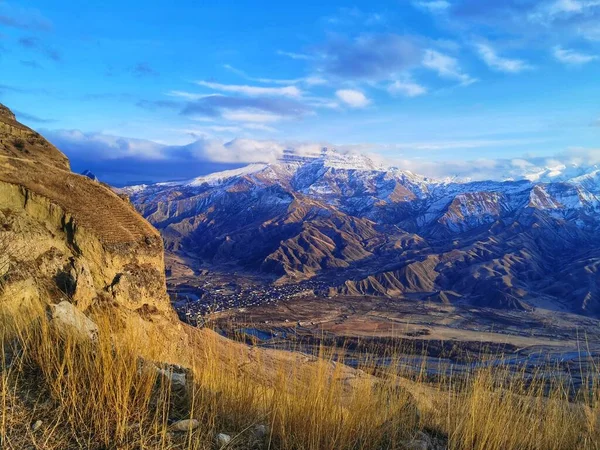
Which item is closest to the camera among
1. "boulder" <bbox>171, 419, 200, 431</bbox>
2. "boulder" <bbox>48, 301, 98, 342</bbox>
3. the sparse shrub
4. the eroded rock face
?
"boulder" <bbox>171, 419, 200, 431</bbox>

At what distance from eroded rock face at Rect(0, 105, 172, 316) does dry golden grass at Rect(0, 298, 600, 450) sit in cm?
784

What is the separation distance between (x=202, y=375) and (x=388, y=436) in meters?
2.11

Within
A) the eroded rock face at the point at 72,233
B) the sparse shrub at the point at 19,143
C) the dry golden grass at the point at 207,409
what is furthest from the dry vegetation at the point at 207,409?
the sparse shrub at the point at 19,143

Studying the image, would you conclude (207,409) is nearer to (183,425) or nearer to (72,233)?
(183,425)

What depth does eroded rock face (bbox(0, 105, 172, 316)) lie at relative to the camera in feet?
43.9

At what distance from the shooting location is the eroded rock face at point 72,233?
527 inches

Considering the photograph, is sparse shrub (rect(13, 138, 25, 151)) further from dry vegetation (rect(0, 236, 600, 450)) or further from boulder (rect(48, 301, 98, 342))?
boulder (rect(48, 301, 98, 342))

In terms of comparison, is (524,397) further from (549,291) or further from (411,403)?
(549,291)

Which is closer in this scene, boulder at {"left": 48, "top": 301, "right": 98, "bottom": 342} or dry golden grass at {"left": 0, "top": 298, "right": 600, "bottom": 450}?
dry golden grass at {"left": 0, "top": 298, "right": 600, "bottom": 450}

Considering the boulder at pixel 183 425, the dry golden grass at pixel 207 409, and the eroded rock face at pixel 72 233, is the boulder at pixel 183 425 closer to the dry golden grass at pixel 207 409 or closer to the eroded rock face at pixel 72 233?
the dry golden grass at pixel 207 409

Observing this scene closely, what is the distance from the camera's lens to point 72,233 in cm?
1523

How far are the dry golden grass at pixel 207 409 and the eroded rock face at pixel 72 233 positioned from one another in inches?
309

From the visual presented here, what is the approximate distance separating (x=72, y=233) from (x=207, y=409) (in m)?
13.8

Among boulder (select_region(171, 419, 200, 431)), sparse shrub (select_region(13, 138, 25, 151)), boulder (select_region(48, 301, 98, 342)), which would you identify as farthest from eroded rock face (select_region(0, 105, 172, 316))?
boulder (select_region(171, 419, 200, 431))
